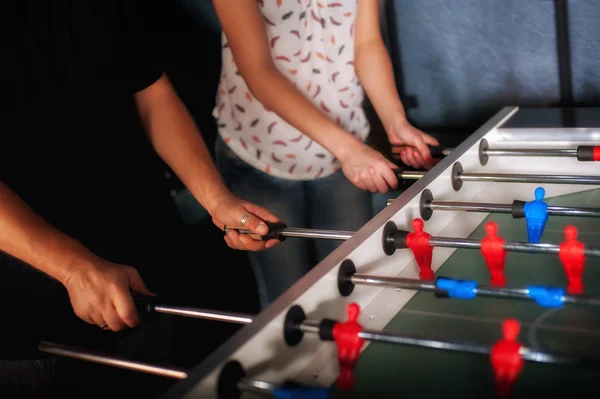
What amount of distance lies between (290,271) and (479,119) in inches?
36.8

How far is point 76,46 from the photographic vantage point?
1309mm

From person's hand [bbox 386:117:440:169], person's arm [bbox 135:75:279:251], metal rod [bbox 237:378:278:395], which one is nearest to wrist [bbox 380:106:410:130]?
person's hand [bbox 386:117:440:169]

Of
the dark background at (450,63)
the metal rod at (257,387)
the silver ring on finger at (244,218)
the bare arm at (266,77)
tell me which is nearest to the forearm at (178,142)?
the silver ring on finger at (244,218)

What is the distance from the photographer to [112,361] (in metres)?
0.87

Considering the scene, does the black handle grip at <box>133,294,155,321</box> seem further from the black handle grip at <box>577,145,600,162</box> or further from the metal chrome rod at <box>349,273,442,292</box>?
the black handle grip at <box>577,145,600,162</box>

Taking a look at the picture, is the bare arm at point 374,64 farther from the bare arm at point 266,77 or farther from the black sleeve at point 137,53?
the black sleeve at point 137,53

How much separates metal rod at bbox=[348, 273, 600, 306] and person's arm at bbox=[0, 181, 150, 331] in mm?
351

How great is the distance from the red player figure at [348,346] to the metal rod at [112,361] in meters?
0.19

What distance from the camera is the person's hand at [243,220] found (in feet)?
4.10

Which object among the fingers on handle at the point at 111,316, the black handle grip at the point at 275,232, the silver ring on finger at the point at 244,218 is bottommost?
the fingers on handle at the point at 111,316

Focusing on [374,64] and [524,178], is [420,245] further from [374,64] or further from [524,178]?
[374,64]

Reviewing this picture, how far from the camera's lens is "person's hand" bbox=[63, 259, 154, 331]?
38.8 inches

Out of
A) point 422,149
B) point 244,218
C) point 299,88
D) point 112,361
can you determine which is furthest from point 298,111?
point 112,361

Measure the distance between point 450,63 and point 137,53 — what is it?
1.30 meters
